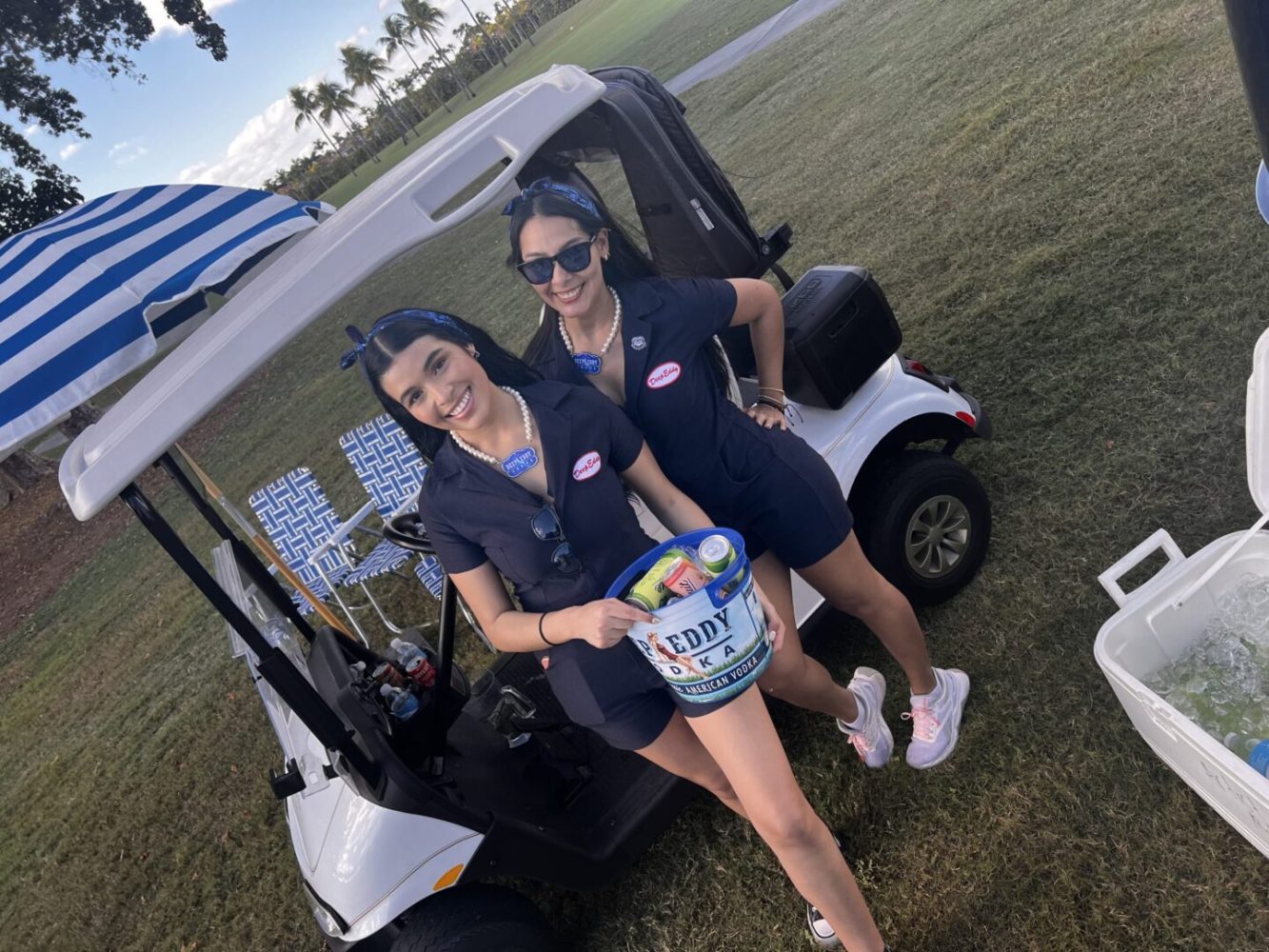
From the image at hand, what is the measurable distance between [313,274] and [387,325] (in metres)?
0.34

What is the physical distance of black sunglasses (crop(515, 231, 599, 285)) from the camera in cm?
191

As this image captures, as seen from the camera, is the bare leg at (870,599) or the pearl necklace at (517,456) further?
the bare leg at (870,599)

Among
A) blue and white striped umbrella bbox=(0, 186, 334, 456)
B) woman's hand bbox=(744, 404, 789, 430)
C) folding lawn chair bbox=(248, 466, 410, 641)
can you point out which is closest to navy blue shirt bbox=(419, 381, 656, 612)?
woman's hand bbox=(744, 404, 789, 430)

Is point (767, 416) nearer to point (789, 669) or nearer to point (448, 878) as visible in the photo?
point (789, 669)

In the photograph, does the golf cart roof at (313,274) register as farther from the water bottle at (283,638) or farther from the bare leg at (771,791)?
the bare leg at (771,791)

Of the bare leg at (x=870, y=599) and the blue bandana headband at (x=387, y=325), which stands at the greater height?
the blue bandana headband at (x=387, y=325)

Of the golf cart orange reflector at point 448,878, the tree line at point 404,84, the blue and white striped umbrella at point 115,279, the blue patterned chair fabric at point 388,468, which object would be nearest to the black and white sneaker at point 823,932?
the golf cart orange reflector at point 448,878

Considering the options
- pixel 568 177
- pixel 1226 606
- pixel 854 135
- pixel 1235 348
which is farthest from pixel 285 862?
pixel 854 135

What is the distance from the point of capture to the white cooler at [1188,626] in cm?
185

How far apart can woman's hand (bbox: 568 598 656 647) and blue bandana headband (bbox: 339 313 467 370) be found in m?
0.66

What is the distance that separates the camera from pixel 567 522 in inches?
69.7

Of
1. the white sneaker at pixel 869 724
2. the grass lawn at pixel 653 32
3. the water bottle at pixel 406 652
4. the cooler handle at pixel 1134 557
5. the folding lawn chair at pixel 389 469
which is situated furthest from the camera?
the grass lawn at pixel 653 32

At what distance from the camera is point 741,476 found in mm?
2135

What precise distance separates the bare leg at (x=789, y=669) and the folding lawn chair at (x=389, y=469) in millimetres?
1828
